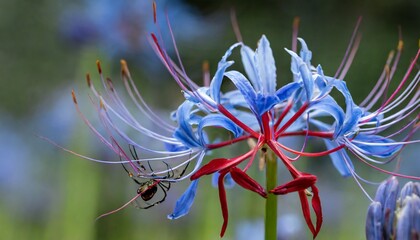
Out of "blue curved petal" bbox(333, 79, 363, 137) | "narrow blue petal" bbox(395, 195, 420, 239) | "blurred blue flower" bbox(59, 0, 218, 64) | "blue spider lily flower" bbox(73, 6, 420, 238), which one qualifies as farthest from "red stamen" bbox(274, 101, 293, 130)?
"blurred blue flower" bbox(59, 0, 218, 64)

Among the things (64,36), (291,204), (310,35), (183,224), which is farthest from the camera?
(310,35)

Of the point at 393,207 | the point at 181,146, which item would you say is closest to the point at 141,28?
the point at 181,146

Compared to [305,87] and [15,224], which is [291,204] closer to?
[15,224]

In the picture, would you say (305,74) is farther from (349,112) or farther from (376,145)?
(376,145)

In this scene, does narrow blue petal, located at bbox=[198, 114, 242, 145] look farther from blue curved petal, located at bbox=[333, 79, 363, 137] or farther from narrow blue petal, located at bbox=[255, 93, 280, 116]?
blue curved petal, located at bbox=[333, 79, 363, 137]

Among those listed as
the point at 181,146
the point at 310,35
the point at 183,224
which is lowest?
the point at 183,224

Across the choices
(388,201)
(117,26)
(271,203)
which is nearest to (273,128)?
(271,203)

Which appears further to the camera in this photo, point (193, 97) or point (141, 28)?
point (141, 28)
